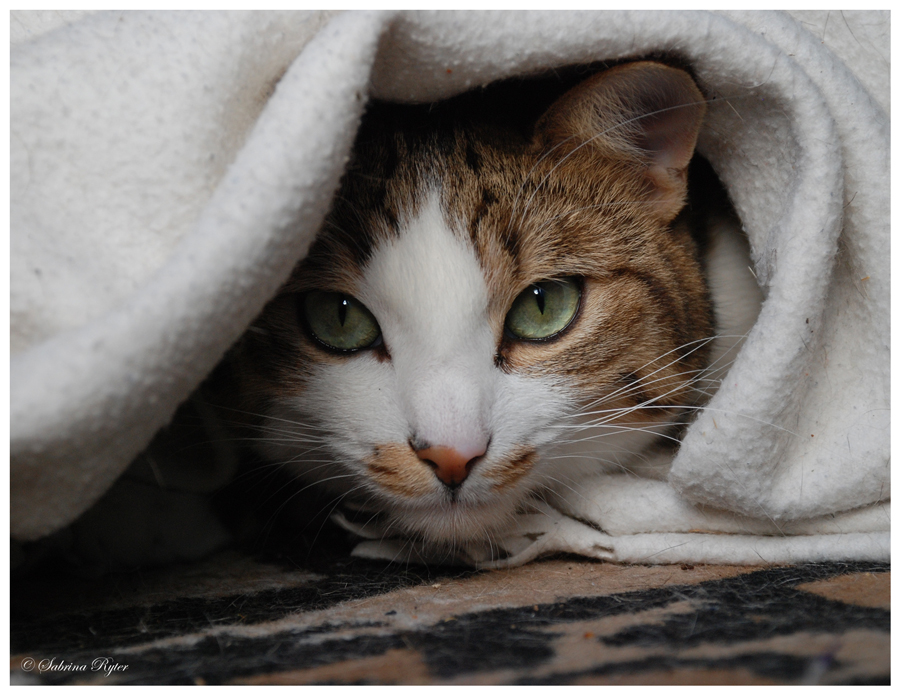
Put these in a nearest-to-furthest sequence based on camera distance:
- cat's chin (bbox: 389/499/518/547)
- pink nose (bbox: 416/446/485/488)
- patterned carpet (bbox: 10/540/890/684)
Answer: patterned carpet (bbox: 10/540/890/684), pink nose (bbox: 416/446/485/488), cat's chin (bbox: 389/499/518/547)

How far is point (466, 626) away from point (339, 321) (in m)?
0.47

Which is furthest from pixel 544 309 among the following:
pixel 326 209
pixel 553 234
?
pixel 326 209

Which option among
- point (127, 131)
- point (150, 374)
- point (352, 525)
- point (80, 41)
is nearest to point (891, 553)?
point (352, 525)

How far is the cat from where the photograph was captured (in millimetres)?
884

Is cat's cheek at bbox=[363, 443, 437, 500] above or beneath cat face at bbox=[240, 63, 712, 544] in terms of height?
beneath

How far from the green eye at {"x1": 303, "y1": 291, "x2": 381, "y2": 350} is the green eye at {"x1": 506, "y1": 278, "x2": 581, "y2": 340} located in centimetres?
21

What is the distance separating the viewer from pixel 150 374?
24.3 inches

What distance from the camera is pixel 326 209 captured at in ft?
2.38

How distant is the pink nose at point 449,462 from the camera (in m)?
0.82

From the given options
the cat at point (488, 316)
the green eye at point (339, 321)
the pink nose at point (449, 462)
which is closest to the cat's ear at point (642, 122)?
the cat at point (488, 316)

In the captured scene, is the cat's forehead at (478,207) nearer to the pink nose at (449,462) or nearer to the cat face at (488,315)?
the cat face at (488,315)

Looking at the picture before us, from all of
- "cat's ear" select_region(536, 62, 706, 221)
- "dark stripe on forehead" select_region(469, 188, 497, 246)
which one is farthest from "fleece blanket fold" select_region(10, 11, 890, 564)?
"dark stripe on forehead" select_region(469, 188, 497, 246)

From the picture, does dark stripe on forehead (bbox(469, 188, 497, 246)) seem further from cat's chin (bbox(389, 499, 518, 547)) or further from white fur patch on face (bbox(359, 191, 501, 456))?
cat's chin (bbox(389, 499, 518, 547))

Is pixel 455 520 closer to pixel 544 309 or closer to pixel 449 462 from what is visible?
pixel 449 462
